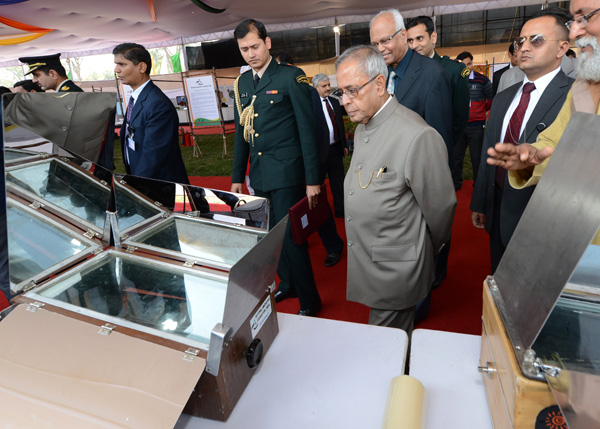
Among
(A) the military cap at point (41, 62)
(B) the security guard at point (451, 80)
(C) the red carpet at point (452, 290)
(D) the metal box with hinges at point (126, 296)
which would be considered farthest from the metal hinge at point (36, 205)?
(A) the military cap at point (41, 62)

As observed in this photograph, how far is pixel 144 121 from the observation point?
2.31 metres

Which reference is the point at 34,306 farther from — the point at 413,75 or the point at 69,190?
the point at 413,75

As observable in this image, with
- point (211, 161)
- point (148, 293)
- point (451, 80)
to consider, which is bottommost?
point (211, 161)

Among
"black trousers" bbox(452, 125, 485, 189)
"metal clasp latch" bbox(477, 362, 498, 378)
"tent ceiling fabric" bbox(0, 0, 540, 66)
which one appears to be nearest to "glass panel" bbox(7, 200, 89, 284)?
"metal clasp latch" bbox(477, 362, 498, 378)

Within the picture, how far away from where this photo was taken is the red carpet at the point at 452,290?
241cm

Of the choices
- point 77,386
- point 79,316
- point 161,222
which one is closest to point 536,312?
point 77,386

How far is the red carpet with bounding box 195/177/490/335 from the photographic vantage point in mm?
2416

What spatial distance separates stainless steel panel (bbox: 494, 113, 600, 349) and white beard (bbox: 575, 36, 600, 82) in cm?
59

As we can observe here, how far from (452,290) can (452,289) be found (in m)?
0.02

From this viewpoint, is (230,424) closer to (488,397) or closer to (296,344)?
(296,344)

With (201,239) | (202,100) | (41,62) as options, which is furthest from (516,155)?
(202,100)

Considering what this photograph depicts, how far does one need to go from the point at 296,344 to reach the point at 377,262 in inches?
22.2

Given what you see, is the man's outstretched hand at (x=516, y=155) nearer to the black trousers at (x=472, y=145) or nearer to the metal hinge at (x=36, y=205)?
the metal hinge at (x=36, y=205)

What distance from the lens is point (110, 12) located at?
9.39m
